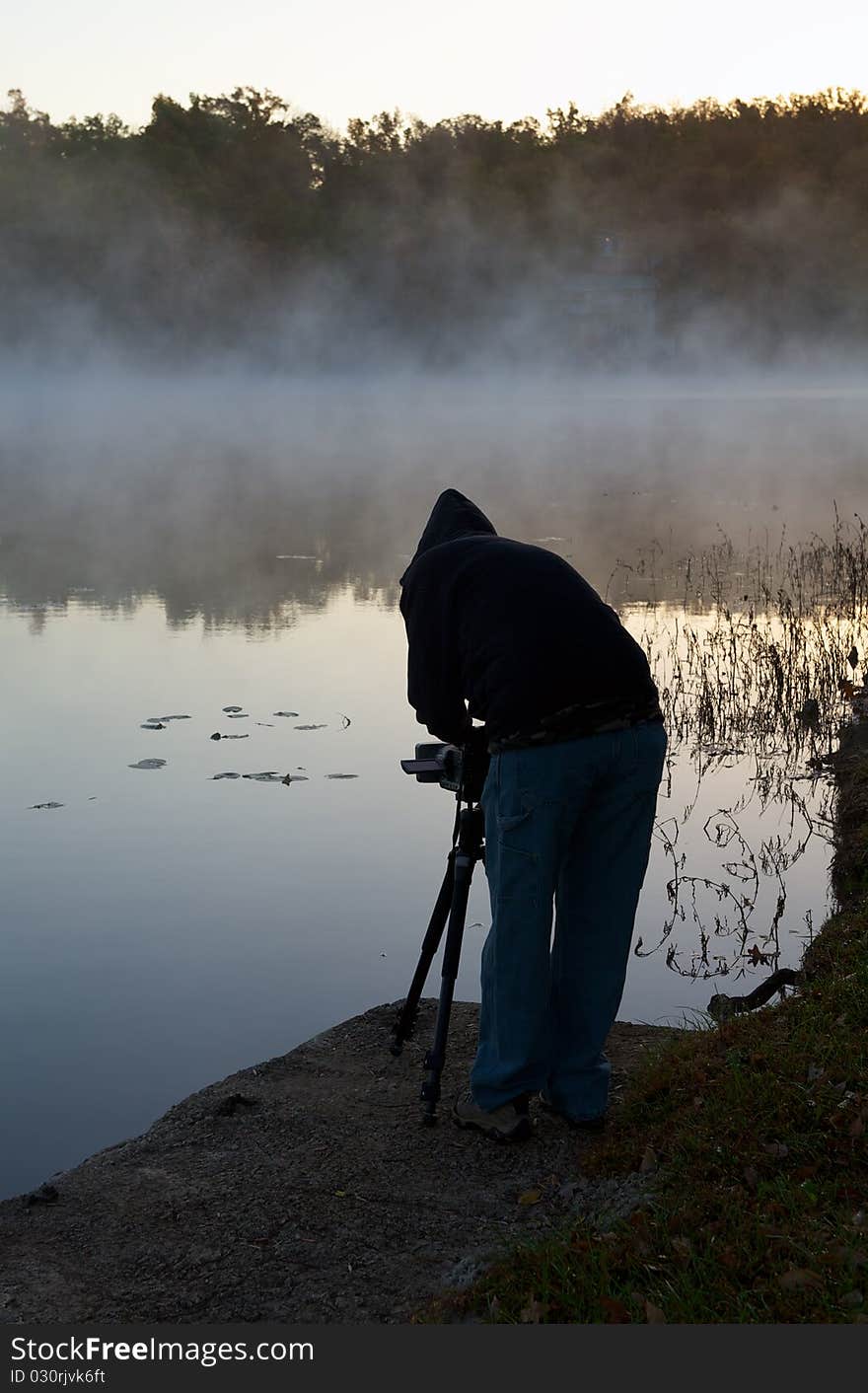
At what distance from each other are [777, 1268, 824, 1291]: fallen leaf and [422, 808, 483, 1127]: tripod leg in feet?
5.11

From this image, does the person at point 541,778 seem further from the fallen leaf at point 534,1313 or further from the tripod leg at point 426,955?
the fallen leaf at point 534,1313

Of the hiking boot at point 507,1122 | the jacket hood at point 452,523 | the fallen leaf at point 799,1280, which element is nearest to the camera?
the fallen leaf at point 799,1280

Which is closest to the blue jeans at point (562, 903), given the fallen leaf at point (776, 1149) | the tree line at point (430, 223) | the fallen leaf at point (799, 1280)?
the fallen leaf at point (776, 1149)

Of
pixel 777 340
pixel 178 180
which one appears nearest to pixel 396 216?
pixel 178 180

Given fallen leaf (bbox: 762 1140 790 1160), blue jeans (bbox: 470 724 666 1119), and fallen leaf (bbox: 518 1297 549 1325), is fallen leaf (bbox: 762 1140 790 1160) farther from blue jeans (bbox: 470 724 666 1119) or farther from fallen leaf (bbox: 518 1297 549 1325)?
fallen leaf (bbox: 518 1297 549 1325)

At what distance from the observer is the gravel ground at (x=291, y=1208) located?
13.0 feet

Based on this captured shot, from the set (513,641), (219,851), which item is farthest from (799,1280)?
(219,851)

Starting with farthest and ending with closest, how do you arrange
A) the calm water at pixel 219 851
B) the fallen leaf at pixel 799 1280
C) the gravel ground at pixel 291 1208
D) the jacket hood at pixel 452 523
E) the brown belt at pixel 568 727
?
1. the calm water at pixel 219 851
2. the jacket hood at pixel 452 523
3. the brown belt at pixel 568 727
4. the gravel ground at pixel 291 1208
5. the fallen leaf at pixel 799 1280

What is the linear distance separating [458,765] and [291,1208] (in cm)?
142

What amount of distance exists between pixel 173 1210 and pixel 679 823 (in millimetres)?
5018

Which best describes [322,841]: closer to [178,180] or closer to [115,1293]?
[115,1293]

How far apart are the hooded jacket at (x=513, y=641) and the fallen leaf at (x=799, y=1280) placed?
5.21 ft

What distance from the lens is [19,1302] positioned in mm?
3918

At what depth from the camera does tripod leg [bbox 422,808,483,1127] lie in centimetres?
482
